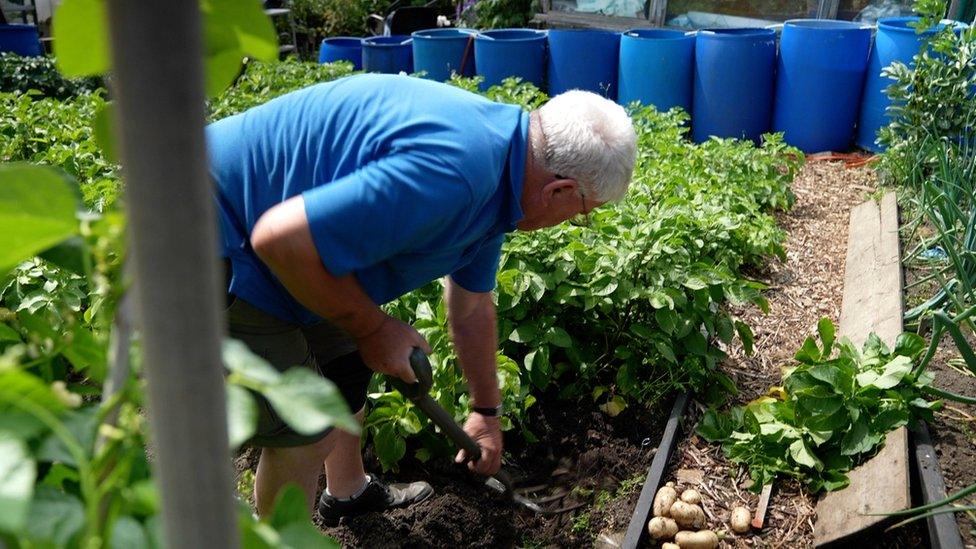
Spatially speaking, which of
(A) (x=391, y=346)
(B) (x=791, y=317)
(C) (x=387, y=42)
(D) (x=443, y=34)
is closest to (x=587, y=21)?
(D) (x=443, y=34)

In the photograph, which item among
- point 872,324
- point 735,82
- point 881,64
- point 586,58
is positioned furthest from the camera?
point 586,58

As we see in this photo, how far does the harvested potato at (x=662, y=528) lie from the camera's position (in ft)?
8.52

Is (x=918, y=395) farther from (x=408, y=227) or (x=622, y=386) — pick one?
(x=408, y=227)

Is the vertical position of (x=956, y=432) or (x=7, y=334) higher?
(x=7, y=334)

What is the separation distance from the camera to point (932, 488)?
2400 millimetres

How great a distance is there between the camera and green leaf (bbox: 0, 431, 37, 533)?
458 mm

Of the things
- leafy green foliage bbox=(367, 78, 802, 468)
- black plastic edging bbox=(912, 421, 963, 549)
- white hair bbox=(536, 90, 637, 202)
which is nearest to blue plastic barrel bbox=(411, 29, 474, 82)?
leafy green foliage bbox=(367, 78, 802, 468)

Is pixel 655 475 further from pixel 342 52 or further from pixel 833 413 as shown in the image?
pixel 342 52

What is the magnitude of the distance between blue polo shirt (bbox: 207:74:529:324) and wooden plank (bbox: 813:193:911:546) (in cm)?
130

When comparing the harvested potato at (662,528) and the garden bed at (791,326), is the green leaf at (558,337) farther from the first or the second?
the harvested potato at (662,528)

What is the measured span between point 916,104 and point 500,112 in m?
4.08

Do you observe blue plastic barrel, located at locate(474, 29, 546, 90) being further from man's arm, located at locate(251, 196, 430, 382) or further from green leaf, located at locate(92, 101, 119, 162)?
green leaf, located at locate(92, 101, 119, 162)

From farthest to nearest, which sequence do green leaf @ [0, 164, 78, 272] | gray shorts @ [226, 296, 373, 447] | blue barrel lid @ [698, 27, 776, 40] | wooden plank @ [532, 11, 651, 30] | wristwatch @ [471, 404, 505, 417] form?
wooden plank @ [532, 11, 651, 30]
blue barrel lid @ [698, 27, 776, 40]
wristwatch @ [471, 404, 505, 417]
gray shorts @ [226, 296, 373, 447]
green leaf @ [0, 164, 78, 272]

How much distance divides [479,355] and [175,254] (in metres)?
2.12
